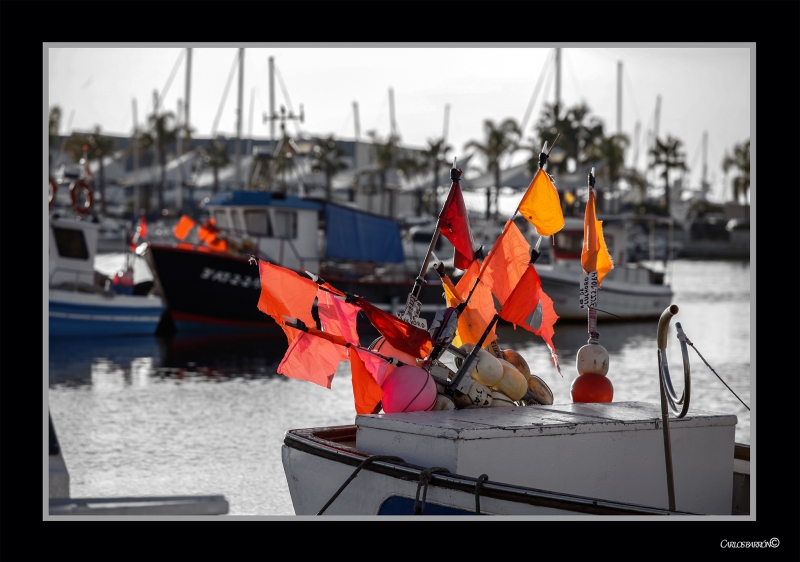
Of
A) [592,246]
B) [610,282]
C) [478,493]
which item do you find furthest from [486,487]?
[610,282]

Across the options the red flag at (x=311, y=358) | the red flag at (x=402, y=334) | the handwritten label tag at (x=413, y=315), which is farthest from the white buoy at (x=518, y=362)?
the red flag at (x=311, y=358)

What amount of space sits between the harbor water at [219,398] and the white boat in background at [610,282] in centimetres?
90

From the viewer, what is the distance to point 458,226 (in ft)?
22.7

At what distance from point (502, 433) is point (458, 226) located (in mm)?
2113

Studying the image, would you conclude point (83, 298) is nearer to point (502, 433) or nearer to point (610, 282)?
point (610, 282)

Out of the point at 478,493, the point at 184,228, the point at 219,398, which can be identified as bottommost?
the point at 219,398

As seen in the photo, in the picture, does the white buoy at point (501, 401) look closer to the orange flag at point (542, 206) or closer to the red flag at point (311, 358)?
the red flag at point (311, 358)

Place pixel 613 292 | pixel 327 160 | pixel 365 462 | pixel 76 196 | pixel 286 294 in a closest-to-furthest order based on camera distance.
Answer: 1. pixel 365 462
2. pixel 286 294
3. pixel 76 196
4. pixel 613 292
5. pixel 327 160

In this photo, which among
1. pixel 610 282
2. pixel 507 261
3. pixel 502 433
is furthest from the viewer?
pixel 610 282

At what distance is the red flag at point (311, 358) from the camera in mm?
6215
